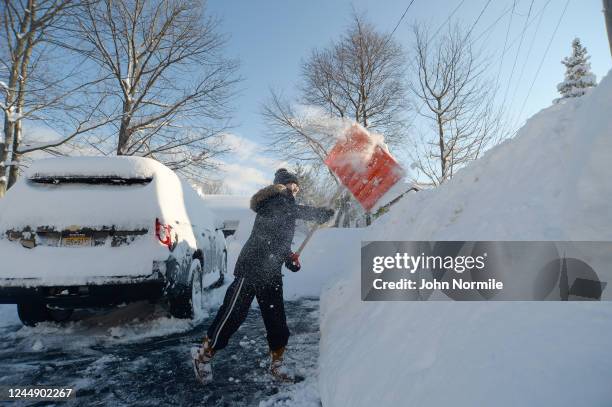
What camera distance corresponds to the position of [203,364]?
2.62 metres

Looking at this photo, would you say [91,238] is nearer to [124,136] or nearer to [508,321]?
[508,321]

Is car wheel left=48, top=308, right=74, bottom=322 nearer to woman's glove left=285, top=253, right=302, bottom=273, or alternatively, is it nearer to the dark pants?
the dark pants

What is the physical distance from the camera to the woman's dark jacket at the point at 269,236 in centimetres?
282

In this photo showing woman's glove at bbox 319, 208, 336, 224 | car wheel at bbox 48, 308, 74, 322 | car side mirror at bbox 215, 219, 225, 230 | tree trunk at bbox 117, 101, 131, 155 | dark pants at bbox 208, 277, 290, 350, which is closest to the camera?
dark pants at bbox 208, 277, 290, 350

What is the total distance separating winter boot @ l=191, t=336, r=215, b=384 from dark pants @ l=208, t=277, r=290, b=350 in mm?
46

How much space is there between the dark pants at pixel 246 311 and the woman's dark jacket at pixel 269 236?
3.4 inches

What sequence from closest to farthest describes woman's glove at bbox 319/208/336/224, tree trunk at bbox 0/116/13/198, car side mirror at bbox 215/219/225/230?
woman's glove at bbox 319/208/336/224
car side mirror at bbox 215/219/225/230
tree trunk at bbox 0/116/13/198

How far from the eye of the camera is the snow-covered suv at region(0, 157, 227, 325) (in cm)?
319

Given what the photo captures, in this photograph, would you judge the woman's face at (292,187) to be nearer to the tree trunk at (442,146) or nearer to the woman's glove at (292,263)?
the woman's glove at (292,263)

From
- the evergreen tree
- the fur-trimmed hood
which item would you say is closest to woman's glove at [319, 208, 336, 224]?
the fur-trimmed hood

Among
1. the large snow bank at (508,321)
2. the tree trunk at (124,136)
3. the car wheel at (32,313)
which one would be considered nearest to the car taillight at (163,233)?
the car wheel at (32,313)

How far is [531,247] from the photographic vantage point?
1.83 meters

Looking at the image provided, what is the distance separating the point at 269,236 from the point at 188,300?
1631mm

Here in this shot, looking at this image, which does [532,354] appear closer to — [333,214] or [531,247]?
[531,247]
